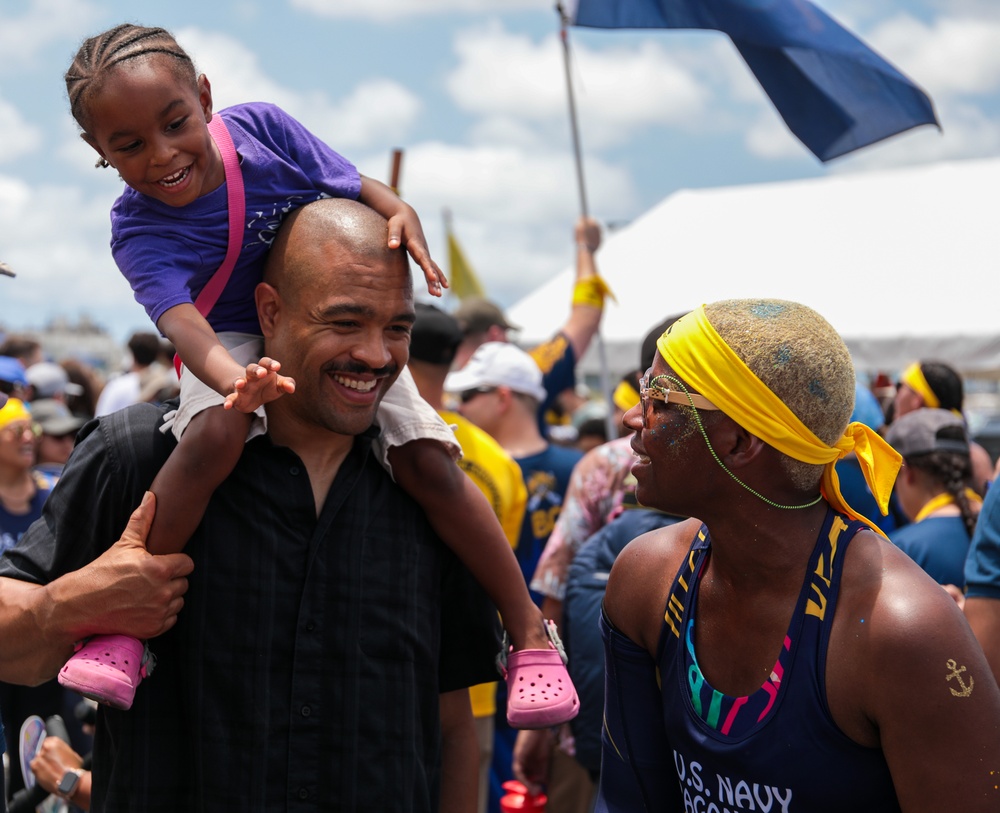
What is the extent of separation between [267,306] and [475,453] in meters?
2.28

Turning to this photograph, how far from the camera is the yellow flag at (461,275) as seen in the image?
663 inches

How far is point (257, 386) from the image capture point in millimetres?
2230

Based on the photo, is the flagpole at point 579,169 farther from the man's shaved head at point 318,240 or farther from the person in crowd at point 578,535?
the man's shaved head at point 318,240

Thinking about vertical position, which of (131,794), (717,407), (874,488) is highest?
(717,407)

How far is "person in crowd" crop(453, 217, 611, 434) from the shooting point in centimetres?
634

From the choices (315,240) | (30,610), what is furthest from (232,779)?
(315,240)

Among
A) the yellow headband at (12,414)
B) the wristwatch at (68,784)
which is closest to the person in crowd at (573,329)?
the yellow headband at (12,414)

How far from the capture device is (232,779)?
2.47 metres

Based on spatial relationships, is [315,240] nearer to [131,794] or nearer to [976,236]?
[131,794]

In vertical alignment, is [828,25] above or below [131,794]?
above

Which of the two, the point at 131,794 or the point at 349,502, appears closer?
the point at 131,794

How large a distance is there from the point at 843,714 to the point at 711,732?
0.27 metres

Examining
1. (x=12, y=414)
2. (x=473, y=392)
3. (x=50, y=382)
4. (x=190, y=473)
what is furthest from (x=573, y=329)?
(x=50, y=382)

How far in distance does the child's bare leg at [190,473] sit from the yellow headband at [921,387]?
5.01 meters
